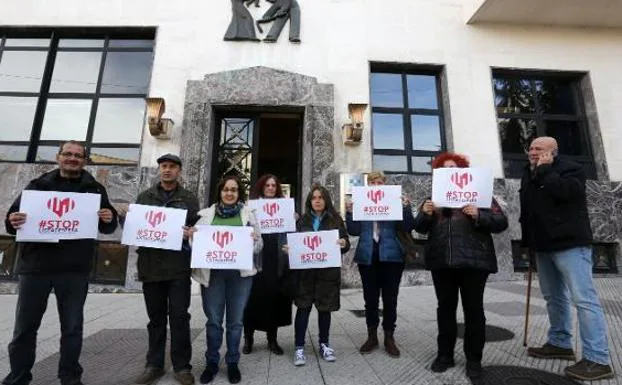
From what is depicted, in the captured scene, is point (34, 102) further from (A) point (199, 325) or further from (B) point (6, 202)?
(A) point (199, 325)

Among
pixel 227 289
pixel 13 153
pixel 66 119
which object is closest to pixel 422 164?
pixel 227 289

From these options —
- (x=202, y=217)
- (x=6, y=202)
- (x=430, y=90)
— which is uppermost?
(x=430, y=90)

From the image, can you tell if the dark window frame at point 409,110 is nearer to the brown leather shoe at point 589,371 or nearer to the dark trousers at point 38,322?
the brown leather shoe at point 589,371

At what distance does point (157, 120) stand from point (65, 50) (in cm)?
397

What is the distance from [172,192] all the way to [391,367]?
106 inches

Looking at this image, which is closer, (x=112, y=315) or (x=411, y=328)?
(x=411, y=328)

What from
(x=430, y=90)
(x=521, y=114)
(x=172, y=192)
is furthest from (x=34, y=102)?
(x=521, y=114)

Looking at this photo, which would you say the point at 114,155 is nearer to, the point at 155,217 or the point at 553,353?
the point at 155,217

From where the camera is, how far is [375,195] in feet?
13.5

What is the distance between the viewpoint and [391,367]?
353 centimetres

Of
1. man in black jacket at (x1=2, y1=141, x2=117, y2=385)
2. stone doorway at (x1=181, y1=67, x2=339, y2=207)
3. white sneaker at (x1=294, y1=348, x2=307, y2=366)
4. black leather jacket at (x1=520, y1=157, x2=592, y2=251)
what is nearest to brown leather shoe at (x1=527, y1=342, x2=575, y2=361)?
black leather jacket at (x1=520, y1=157, x2=592, y2=251)

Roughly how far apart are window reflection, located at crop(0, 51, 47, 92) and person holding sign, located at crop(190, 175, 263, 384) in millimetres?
8765

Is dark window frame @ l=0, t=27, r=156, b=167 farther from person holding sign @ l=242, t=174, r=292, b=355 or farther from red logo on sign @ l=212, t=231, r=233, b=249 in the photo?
red logo on sign @ l=212, t=231, r=233, b=249

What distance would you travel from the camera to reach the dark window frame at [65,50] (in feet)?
29.7
